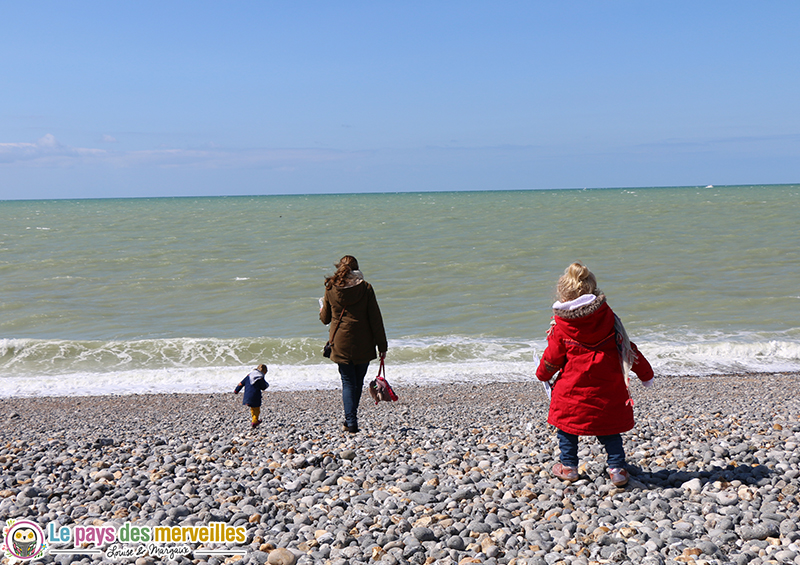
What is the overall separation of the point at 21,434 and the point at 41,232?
4783 centimetres

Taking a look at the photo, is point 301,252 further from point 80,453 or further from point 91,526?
point 91,526

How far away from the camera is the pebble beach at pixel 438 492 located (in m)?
3.88

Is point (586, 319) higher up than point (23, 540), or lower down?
higher up

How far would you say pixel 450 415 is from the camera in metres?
9.54

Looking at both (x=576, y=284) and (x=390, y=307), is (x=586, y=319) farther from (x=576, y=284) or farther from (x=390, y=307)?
(x=390, y=307)

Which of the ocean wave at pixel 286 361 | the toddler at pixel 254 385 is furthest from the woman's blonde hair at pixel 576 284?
the ocean wave at pixel 286 361

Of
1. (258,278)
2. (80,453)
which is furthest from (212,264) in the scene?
(80,453)

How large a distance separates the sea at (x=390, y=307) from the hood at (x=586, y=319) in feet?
11.2

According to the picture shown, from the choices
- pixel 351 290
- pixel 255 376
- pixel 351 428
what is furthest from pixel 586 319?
pixel 255 376

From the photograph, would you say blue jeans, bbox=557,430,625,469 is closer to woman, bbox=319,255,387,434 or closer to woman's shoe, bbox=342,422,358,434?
woman, bbox=319,255,387,434

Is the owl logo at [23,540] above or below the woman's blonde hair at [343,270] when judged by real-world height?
below

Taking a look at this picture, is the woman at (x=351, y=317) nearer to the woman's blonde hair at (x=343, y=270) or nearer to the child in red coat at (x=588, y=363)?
the woman's blonde hair at (x=343, y=270)

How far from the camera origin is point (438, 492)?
189 inches

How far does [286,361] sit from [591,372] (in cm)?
1137
